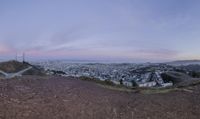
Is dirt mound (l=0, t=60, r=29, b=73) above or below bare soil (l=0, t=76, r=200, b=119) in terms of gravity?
above

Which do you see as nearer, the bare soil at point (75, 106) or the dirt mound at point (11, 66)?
the bare soil at point (75, 106)

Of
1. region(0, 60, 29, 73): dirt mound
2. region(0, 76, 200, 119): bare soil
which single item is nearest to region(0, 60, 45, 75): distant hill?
region(0, 60, 29, 73): dirt mound

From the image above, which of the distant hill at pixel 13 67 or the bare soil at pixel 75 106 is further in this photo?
the distant hill at pixel 13 67

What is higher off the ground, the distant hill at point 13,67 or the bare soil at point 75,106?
the distant hill at point 13,67

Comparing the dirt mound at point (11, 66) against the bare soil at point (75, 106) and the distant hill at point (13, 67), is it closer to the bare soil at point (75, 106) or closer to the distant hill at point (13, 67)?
the distant hill at point (13, 67)

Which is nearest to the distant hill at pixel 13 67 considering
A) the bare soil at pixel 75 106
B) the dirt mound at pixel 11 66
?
the dirt mound at pixel 11 66

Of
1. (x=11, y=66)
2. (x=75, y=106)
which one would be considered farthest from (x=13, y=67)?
(x=75, y=106)

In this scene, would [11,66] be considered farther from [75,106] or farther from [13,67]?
[75,106]

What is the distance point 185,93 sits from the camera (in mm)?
13469

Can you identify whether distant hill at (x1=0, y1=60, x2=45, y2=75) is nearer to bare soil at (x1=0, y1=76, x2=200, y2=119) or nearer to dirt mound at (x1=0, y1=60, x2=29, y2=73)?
dirt mound at (x1=0, y1=60, x2=29, y2=73)

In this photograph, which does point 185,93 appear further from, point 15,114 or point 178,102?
point 15,114

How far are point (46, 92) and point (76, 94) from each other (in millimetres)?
1170

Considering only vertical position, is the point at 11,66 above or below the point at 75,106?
above

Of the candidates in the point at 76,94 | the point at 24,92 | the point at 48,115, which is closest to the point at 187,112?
the point at 76,94
